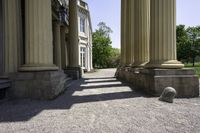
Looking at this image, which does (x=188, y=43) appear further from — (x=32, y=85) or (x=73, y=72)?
(x=32, y=85)

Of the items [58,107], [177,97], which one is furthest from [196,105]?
[58,107]

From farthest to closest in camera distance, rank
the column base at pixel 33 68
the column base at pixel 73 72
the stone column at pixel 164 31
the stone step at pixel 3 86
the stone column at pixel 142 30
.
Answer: the column base at pixel 73 72, the stone column at pixel 142 30, the stone column at pixel 164 31, the column base at pixel 33 68, the stone step at pixel 3 86

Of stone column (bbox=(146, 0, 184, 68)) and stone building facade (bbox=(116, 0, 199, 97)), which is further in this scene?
stone column (bbox=(146, 0, 184, 68))

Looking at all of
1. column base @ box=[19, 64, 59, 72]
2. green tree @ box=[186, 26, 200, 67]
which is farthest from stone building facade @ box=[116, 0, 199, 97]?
green tree @ box=[186, 26, 200, 67]

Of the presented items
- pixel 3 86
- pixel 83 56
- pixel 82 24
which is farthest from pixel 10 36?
pixel 82 24

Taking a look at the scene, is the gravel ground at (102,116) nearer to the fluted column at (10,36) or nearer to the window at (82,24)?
the fluted column at (10,36)

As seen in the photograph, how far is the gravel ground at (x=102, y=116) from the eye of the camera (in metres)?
4.51

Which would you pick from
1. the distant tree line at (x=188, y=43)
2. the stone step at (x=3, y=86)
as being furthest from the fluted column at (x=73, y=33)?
the distant tree line at (x=188, y=43)

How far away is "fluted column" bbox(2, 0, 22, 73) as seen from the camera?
8734 mm

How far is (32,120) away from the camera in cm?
525

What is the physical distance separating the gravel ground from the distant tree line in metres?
46.0

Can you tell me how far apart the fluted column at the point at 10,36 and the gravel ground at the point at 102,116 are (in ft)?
5.54

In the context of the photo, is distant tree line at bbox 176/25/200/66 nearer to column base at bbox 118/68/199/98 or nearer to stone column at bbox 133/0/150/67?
stone column at bbox 133/0/150/67

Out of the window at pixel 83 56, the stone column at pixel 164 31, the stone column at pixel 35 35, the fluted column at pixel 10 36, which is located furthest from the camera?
the window at pixel 83 56
